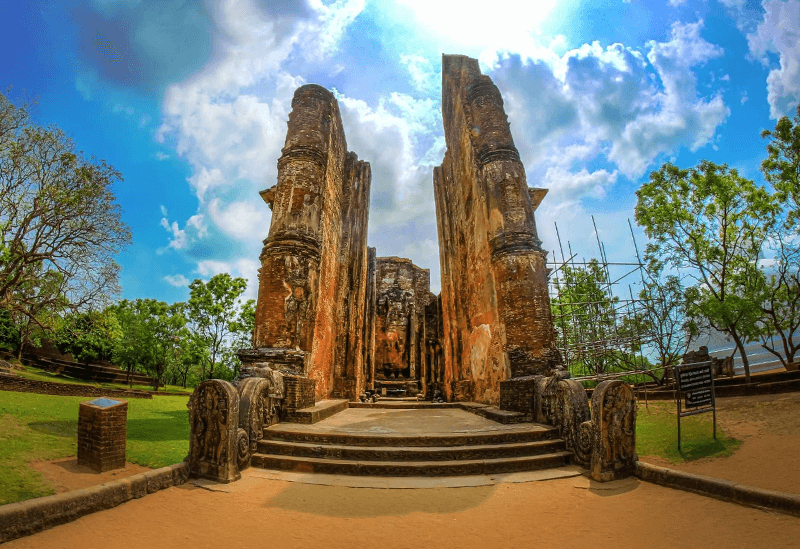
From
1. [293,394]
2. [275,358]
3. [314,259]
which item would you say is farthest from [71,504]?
[314,259]

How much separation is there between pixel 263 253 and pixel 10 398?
9006 mm

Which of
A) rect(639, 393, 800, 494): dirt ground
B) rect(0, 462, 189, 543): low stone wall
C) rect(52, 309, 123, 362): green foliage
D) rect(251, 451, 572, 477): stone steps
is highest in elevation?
rect(52, 309, 123, 362): green foliage

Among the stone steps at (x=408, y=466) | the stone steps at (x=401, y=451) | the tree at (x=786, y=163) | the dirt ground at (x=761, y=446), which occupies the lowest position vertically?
the dirt ground at (x=761, y=446)

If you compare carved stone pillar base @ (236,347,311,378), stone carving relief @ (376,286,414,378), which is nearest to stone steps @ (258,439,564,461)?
carved stone pillar base @ (236,347,311,378)

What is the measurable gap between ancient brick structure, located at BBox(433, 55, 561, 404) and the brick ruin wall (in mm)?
3478

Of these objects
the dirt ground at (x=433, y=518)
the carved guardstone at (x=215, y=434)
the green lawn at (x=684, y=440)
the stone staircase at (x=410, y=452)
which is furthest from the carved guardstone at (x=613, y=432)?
the carved guardstone at (x=215, y=434)

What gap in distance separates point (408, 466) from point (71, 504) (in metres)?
3.42

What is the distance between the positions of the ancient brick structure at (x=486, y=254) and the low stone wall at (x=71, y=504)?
249 inches

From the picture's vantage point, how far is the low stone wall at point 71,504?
9.77 ft

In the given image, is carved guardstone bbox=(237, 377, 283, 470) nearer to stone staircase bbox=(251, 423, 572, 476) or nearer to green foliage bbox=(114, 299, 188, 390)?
stone staircase bbox=(251, 423, 572, 476)

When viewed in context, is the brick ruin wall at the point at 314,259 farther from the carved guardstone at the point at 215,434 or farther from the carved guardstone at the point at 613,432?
the carved guardstone at the point at 613,432

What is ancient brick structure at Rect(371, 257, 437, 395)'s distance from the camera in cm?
2120

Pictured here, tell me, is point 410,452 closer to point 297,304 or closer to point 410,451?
point 410,451

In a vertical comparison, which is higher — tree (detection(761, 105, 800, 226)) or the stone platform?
tree (detection(761, 105, 800, 226))
